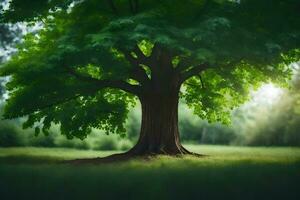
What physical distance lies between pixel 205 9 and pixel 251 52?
8.20 feet

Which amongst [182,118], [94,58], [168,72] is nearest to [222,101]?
[168,72]

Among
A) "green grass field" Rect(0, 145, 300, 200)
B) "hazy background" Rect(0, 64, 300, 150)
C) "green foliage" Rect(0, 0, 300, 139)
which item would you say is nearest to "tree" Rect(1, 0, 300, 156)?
"green foliage" Rect(0, 0, 300, 139)

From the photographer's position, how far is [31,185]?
10.8 m

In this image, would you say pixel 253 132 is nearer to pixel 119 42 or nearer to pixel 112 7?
pixel 112 7

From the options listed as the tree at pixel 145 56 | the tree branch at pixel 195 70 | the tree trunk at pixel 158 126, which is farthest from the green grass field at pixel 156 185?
the tree branch at pixel 195 70

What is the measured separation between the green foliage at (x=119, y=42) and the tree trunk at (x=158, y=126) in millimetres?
1793

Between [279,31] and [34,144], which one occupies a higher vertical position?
[279,31]

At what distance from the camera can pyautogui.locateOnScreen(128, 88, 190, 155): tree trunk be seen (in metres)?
22.4

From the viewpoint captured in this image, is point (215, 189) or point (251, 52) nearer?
point (215, 189)

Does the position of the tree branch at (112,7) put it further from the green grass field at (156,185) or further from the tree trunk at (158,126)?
the green grass field at (156,185)

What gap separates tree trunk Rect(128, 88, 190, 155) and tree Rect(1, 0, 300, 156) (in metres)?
0.04

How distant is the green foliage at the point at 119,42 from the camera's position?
17859mm

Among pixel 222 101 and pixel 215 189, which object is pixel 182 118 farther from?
pixel 215 189

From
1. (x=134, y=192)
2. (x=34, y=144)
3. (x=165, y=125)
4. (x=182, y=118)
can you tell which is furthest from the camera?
(x=182, y=118)
